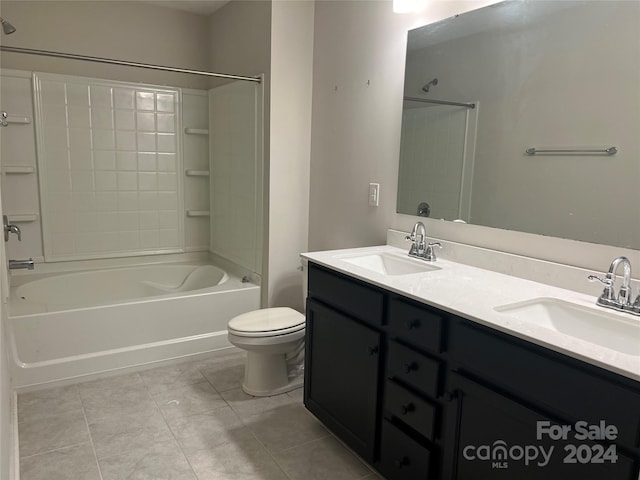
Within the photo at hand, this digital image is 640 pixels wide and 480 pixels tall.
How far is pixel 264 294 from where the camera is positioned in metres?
3.12

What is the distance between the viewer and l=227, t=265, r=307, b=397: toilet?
2410 mm

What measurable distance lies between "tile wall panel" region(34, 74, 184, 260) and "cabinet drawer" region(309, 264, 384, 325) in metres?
2.01

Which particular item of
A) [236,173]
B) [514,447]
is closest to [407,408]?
[514,447]

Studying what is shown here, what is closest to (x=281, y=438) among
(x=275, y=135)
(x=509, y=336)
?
(x=509, y=336)

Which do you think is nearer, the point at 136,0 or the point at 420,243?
the point at 420,243

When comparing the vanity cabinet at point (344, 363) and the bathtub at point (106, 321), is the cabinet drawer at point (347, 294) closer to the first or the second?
the vanity cabinet at point (344, 363)

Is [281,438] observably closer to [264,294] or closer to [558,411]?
[264,294]

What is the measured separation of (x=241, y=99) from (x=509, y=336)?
257 cm

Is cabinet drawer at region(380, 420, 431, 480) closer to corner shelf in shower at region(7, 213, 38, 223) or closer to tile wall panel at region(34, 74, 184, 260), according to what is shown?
tile wall panel at region(34, 74, 184, 260)

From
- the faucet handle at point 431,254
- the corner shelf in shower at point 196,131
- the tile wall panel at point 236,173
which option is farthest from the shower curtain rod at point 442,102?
the corner shelf in shower at point 196,131

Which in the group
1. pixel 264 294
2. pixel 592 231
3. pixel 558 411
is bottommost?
pixel 264 294

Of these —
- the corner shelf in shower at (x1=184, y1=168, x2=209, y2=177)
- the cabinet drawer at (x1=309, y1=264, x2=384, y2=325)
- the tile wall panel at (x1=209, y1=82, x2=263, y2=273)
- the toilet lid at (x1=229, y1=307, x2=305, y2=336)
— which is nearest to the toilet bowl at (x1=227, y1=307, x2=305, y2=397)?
the toilet lid at (x1=229, y1=307, x2=305, y2=336)

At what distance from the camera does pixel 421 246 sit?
7.13ft

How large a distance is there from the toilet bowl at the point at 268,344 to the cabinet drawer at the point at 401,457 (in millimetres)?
846
